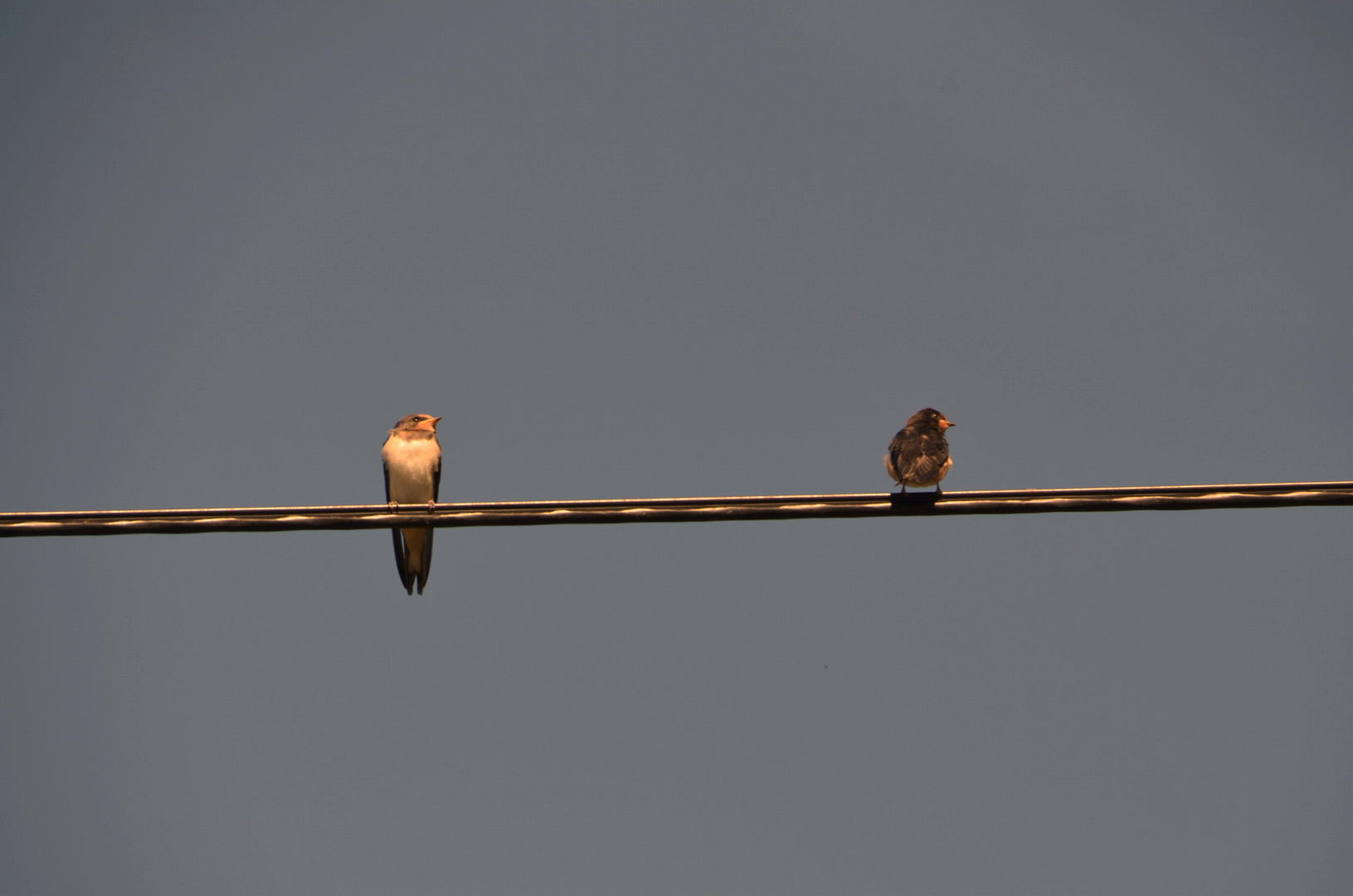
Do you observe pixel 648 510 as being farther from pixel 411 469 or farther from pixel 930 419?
pixel 411 469

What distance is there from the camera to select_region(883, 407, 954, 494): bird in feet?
24.1

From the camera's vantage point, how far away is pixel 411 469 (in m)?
10.9

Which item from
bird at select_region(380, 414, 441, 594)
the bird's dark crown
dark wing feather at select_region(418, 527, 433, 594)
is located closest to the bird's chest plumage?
bird at select_region(380, 414, 441, 594)

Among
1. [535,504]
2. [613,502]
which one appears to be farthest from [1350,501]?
[535,504]

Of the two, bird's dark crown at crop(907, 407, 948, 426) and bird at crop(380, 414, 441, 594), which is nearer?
bird's dark crown at crop(907, 407, 948, 426)

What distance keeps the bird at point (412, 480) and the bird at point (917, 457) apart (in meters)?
5.09

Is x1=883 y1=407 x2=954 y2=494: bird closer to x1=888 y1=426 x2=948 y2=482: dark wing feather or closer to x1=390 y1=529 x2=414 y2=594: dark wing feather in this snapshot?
x1=888 y1=426 x2=948 y2=482: dark wing feather

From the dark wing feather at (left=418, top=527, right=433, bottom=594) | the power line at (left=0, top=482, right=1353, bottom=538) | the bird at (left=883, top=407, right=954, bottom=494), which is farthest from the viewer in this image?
the dark wing feather at (left=418, top=527, right=433, bottom=594)

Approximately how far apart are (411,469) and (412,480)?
0.12 meters

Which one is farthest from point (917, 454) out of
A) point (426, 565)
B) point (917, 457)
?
point (426, 565)

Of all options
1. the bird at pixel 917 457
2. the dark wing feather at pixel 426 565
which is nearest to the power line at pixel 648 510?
the bird at pixel 917 457

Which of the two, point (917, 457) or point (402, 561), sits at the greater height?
point (917, 457)

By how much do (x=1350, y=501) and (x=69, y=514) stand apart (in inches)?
247

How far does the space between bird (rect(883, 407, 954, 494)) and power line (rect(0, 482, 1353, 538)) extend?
1969mm
